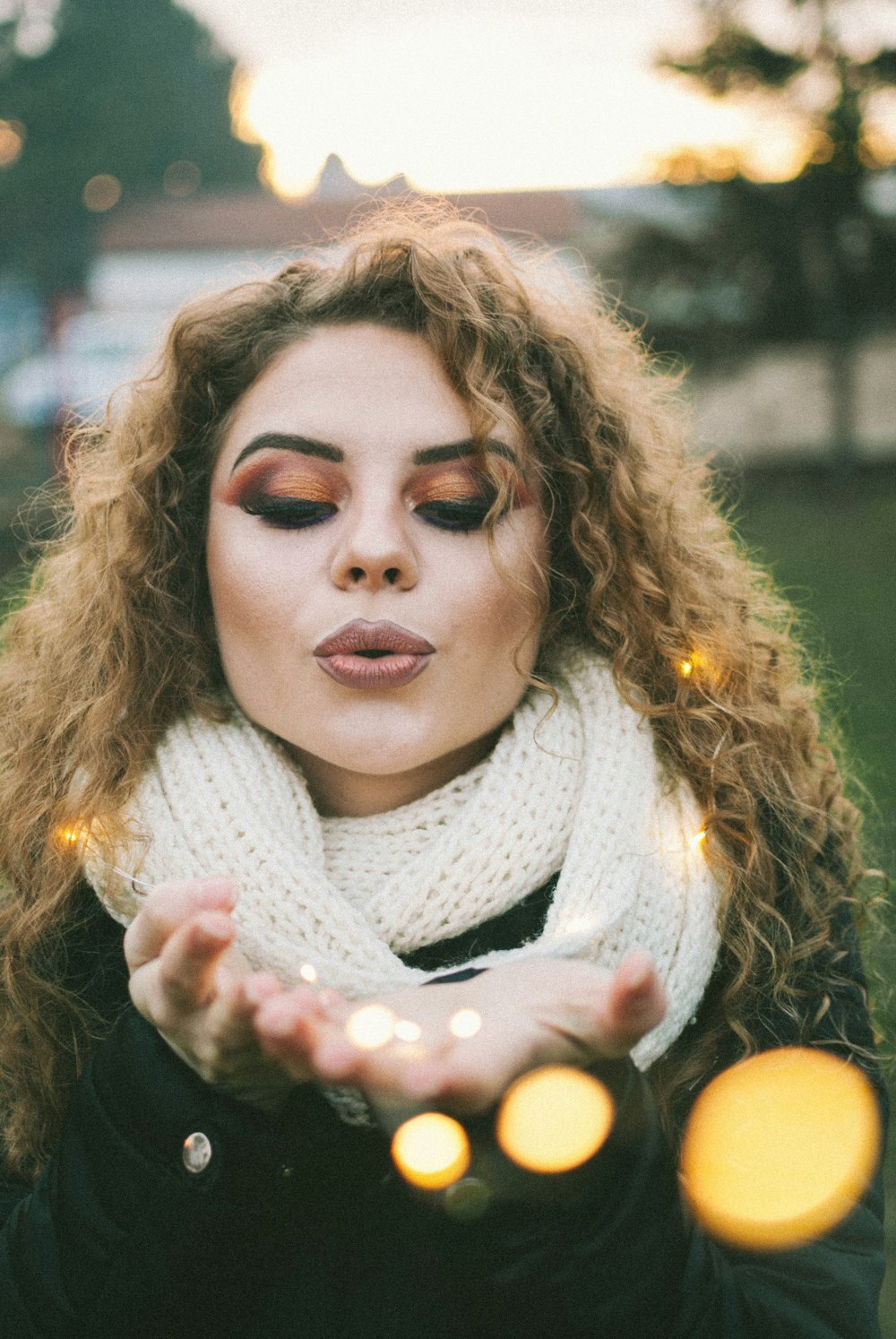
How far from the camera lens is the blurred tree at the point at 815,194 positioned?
49.6ft

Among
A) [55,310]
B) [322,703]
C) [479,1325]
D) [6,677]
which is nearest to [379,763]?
[322,703]

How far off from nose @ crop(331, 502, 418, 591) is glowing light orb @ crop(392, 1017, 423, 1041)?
60 cm

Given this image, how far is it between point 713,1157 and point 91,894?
963mm

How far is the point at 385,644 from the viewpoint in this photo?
4.91ft

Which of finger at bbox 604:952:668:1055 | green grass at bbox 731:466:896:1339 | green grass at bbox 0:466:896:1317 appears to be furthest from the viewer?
green grass at bbox 0:466:896:1317

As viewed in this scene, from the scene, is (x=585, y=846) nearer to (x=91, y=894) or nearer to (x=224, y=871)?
(x=224, y=871)

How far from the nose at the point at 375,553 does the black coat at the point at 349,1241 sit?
0.49 meters

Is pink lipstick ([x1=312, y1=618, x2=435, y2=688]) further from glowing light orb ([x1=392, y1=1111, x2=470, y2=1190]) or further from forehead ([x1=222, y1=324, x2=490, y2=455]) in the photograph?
glowing light orb ([x1=392, y1=1111, x2=470, y2=1190])

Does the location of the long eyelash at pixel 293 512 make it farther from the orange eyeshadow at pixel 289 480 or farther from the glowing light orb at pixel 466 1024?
the glowing light orb at pixel 466 1024

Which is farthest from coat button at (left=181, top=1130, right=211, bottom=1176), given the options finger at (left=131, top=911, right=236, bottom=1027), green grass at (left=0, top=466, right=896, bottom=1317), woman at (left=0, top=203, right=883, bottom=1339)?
green grass at (left=0, top=466, right=896, bottom=1317)

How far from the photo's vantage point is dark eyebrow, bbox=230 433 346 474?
5.05 feet

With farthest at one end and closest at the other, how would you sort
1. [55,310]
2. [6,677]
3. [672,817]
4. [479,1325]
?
[55,310]
[6,677]
[672,817]
[479,1325]

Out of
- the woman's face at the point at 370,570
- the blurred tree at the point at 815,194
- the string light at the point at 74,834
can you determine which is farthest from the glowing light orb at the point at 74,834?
the blurred tree at the point at 815,194

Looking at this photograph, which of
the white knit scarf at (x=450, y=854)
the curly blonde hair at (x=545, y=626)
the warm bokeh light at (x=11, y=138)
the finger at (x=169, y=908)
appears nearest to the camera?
the finger at (x=169, y=908)
